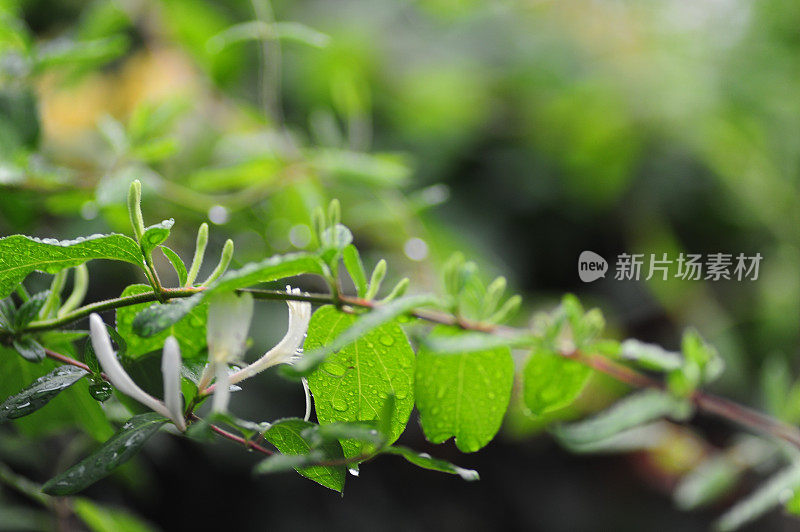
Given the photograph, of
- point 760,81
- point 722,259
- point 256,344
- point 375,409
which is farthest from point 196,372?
point 760,81

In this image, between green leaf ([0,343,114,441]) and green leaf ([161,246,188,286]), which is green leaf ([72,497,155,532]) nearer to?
green leaf ([0,343,114,441])

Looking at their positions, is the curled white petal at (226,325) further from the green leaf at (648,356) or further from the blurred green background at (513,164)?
the blurred green background at (513,164)

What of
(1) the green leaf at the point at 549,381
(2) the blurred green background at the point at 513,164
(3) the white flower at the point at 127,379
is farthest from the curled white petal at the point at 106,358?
(2) the blurred green background at the point at 513,164

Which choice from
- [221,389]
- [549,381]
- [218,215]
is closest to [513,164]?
[218,215]

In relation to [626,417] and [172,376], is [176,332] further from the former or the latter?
[626,417]

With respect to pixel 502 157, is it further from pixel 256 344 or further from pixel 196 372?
pixel 196 372

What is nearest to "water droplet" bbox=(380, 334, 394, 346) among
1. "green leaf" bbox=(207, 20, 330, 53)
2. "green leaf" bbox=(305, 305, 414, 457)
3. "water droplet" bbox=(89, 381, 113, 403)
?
"green leaf" bbox=(305, 305, 414, 457)

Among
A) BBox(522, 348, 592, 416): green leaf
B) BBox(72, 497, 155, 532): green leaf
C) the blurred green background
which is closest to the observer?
BBox(522, 348, 592, 416): green leaf
